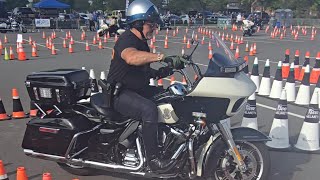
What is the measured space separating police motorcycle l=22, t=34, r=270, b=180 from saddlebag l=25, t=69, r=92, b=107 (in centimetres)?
1

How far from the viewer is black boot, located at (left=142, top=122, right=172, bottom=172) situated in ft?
13.6

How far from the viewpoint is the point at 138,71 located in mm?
4363

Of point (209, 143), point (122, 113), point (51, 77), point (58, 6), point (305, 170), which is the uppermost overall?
point (58, 6)

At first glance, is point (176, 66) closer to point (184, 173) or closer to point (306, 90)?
point (184, 173)

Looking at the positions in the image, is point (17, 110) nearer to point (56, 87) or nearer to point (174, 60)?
point (56, 87)

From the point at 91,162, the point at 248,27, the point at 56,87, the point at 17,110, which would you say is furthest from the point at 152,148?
the point at 248,27

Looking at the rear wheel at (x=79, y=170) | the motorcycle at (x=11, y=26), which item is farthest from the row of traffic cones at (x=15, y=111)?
the motorcycle at (x=11, y=26)

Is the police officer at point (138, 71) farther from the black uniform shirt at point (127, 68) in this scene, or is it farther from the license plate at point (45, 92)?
the license plate at point (45, 92)

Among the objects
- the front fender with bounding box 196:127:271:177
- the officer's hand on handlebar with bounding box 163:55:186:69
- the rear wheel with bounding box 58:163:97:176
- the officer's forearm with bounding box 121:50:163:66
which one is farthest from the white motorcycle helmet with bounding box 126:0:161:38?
the rear wheel with bounding box 58:163:97:176

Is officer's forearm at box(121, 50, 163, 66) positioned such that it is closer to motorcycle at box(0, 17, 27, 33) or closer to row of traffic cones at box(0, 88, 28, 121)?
row of traffic cones at box(0, 88, 28, 121)

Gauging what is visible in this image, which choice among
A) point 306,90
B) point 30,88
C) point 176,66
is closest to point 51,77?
A: point 30,88

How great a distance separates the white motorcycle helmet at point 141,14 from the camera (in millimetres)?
4152

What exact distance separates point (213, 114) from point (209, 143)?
1.05ft

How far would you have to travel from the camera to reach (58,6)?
4328 cm
